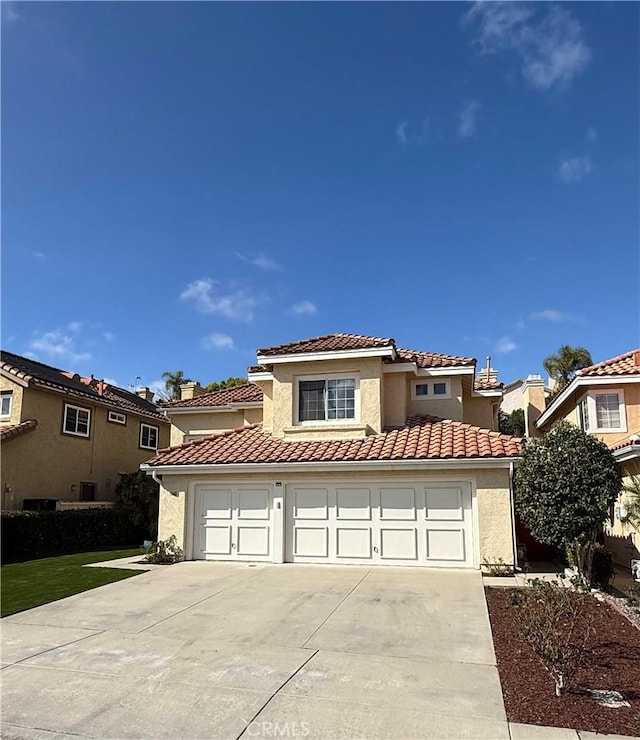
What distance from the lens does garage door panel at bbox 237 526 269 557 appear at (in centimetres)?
1530

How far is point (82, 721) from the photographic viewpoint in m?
5.48

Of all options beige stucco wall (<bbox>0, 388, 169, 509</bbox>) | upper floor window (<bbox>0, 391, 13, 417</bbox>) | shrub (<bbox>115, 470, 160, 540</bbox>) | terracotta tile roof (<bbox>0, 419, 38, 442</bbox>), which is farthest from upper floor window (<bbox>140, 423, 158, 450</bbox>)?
upper floor window (<bbox>0, 391, 13, 417</bbox>)

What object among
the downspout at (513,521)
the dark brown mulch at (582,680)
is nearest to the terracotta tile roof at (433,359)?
the downspout at (513,521)

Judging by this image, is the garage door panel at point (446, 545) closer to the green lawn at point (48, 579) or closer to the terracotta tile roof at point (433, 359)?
the terracotta tile roof at point (433, 359)

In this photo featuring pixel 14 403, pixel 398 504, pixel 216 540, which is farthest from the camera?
pixel 14 403

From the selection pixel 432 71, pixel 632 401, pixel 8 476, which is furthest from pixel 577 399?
pixel 8 476

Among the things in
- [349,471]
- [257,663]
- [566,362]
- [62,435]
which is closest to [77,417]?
[62,435]

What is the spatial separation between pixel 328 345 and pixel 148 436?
625 inches

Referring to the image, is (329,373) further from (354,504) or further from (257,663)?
(257,663)

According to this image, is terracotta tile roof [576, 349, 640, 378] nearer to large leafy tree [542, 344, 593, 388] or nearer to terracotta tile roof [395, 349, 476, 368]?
terracotta tile roof [395, 349, 476, 368]

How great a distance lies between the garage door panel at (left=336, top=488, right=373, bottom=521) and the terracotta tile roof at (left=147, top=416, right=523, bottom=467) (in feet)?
3.48

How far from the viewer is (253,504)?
51.2 ft

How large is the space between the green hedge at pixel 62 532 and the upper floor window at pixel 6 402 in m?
4.71

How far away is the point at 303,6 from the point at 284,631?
12.4m
